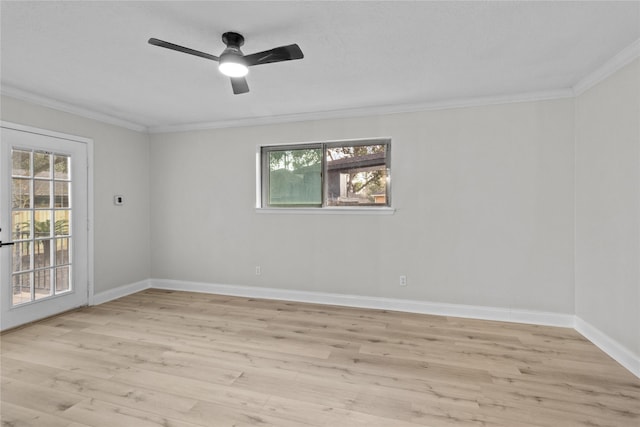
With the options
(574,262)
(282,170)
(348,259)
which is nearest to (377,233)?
(348,259)

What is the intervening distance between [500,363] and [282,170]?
3199mm

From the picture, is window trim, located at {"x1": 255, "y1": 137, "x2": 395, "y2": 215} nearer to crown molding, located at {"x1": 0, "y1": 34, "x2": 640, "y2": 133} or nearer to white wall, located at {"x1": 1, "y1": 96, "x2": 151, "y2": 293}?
crown molding, located at {"x1": 0, "y1": 34, "x2": 640, "y2": 133}

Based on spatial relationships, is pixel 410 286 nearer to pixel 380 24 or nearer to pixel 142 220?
pixel 380 24

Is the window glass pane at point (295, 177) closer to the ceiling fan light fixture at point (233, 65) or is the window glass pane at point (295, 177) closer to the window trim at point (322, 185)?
the window trim at point (322, 185)

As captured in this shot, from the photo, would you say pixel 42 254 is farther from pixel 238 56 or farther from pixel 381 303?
pixel 381 303

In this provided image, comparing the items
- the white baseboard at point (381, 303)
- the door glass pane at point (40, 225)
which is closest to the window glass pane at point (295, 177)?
the white baseboard at point (381, 303)

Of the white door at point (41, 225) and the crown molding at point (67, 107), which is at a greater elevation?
the crown molding at point (67, 107)

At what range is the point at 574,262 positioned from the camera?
324cm

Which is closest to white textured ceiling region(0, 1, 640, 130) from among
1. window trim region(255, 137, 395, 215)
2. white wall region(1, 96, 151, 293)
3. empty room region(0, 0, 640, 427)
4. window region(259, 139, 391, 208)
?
empty room region(0, 0, 640, 427)

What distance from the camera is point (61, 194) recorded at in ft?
12.1

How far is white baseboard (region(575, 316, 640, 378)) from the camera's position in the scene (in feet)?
7.77

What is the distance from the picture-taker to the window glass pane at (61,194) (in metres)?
3.64

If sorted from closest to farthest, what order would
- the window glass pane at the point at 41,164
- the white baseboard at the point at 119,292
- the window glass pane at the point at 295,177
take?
the window glass pane at the point at 41,164 → the white baseboard at the point at 119,292 → the window glass pane at the point at 295,177

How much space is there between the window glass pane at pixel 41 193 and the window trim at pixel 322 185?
2.29 meters
